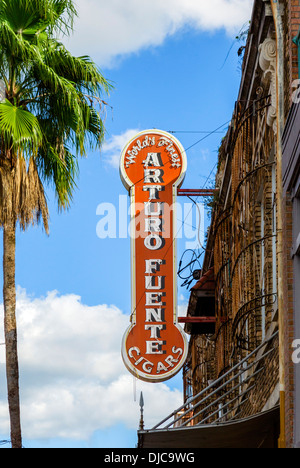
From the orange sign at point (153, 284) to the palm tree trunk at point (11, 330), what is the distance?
539 centimetres

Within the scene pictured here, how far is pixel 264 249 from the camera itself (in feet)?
55.4

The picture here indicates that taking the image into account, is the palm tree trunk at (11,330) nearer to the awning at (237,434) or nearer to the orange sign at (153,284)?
the awning at (237,434)

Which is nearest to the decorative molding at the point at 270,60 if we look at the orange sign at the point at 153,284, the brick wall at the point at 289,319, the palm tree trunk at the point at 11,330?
the brick wall at the point at 289,319

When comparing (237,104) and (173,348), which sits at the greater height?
(237,104)

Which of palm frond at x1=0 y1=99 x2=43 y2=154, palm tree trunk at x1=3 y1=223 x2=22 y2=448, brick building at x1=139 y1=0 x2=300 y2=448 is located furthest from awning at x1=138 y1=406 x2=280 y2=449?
palm frond at x1=0 y1=99 x2=43 y2=154

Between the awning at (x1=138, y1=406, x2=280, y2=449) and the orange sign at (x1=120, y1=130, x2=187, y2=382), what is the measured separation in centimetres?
893

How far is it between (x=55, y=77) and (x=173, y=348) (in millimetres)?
7434

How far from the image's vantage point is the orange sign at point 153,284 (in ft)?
75.9

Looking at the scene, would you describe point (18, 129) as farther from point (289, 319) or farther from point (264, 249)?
point (289, 319)

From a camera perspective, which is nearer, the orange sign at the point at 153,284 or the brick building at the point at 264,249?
the brick building at the point at 264,249

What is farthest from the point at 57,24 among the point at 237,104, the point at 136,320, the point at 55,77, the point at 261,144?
the point at 136,320

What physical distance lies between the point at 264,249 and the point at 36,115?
5.48 meters
